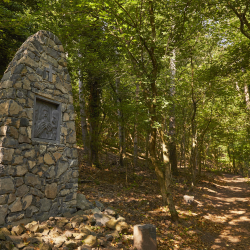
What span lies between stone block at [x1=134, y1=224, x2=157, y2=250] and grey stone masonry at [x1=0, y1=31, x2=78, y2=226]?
69.3 inches

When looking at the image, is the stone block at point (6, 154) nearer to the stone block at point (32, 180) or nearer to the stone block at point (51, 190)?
the stone block at point (32, 180)

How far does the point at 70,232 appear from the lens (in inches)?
157

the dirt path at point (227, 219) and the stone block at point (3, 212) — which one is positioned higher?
the stone block at point (3, 212)

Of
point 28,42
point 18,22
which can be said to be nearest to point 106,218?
point 28,42

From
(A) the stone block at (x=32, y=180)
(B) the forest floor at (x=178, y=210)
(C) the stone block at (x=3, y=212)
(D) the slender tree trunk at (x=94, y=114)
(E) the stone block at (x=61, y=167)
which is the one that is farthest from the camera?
(D) the slender tree trunk at (x=94, y=114)

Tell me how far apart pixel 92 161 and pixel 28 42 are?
22.0 feet

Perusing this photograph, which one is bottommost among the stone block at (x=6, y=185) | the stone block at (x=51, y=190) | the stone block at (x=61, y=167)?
the stone block at (x=51, y=190)

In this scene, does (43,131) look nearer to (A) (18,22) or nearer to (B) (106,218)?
(B) (106,218)

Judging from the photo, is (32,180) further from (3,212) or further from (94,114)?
(94,114)

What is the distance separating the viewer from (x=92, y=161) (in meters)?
10.1

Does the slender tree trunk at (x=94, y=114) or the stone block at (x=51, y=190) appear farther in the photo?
the slender tree trunk at (x=94, y=114)

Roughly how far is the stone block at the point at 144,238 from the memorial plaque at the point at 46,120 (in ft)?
9.25

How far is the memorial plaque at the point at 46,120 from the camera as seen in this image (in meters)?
4.50

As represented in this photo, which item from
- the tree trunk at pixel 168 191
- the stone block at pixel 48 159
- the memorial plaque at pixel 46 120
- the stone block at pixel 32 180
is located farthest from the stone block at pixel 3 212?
the tree trunk at pixel 168 191
